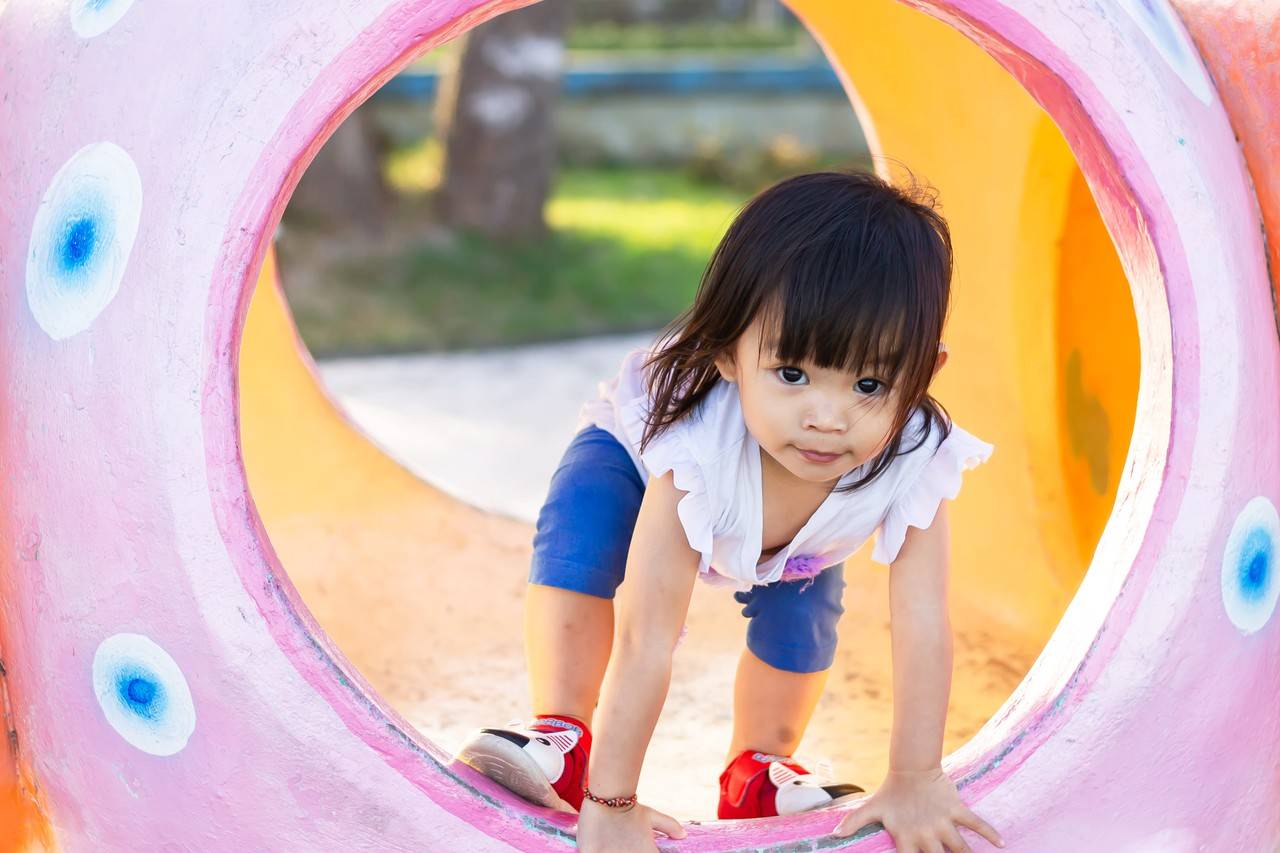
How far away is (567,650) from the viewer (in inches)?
76.9

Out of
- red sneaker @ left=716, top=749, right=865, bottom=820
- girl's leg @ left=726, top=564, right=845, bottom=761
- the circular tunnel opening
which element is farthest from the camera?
the circular tunnel opening

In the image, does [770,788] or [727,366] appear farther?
[770,788]

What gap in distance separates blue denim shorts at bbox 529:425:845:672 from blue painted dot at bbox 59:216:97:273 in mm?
687

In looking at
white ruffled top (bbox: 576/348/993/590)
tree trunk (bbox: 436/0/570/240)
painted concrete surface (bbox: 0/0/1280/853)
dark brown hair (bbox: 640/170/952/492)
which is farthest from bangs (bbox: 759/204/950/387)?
tree trunk (bbox: 436/0/570/240)

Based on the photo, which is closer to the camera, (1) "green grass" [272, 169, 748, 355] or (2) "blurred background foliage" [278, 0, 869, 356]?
(1) "green grass" [272, 169, 748, 355]

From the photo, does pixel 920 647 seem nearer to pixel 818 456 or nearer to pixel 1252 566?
pixel 818 456

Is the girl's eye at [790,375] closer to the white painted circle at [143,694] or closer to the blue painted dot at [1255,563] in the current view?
the blue painted dot at [1255,563]

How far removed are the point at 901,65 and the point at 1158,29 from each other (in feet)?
3.48

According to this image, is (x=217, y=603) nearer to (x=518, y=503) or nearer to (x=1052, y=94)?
(x=1052, y=94)

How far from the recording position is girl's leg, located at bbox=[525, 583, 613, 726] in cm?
195

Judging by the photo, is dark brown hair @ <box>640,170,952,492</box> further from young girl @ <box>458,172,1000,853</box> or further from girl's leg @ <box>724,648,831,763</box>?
girl's leg @ <box>724,648,831,763</box>

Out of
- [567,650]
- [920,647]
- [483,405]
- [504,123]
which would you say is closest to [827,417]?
[920,647]

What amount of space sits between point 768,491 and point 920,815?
1.29ft

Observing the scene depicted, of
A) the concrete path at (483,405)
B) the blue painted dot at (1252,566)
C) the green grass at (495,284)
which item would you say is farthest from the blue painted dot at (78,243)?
the green grass at (495,284)
